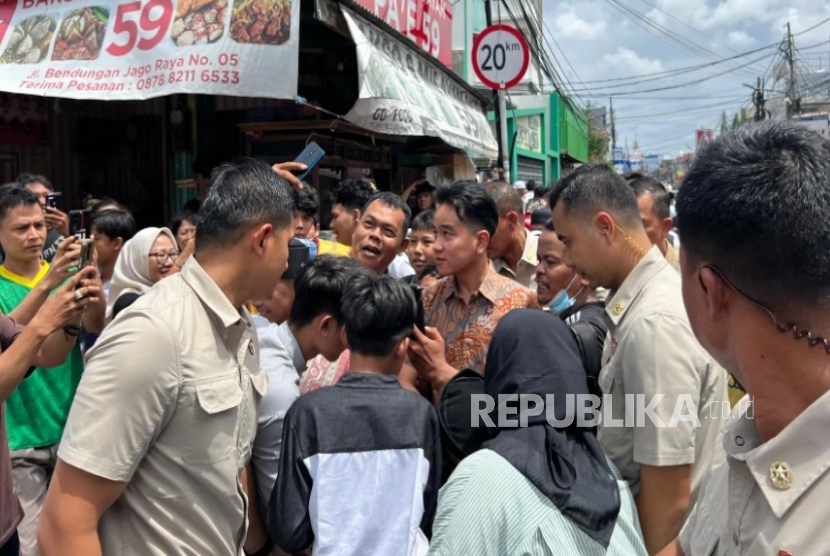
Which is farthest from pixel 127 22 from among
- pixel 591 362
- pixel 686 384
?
pixel 686 384

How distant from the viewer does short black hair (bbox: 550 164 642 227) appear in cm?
227

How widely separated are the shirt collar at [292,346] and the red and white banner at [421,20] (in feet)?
16.4

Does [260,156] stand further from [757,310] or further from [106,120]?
[757,310]

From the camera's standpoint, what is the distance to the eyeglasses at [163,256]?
3795mm

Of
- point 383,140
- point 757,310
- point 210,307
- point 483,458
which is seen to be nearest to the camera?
point 757,310

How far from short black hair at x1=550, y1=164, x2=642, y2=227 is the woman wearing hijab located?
61cm

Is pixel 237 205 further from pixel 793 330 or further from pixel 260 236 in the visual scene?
pixel 793 330

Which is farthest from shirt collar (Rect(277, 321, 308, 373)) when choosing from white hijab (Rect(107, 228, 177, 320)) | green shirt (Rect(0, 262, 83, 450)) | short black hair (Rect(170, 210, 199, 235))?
short black hair (Rect(170, 210, 199, 235))

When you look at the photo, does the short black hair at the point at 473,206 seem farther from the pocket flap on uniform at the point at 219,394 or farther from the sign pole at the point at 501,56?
the sign pole at the point at 501,56

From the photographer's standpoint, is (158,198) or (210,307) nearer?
(210,307)

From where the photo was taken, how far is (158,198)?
7.67 m

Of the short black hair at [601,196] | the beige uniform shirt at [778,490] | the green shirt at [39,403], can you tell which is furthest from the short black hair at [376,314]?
the green shirt at [39,403]

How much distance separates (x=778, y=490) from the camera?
1.01 metres

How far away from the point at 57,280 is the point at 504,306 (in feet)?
6.25
